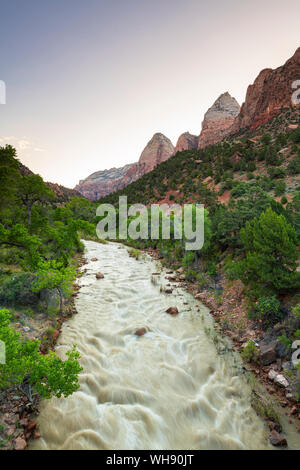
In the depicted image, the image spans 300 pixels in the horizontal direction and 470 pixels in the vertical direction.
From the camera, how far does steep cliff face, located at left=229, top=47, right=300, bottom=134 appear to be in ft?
193

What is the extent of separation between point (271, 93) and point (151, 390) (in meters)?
83.7

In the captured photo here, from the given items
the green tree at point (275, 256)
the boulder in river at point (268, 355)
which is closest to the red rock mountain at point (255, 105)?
the green tree at point (275, 256)

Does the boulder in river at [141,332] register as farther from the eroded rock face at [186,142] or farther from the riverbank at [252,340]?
the eroded rock face at [186,142]

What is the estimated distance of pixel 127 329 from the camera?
1046cm

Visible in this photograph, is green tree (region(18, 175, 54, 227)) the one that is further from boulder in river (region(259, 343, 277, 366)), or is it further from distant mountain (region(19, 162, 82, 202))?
distant mountain (region(19, 162, 82, 202))

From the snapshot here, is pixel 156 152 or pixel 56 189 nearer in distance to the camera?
Answer: pixel 56 189

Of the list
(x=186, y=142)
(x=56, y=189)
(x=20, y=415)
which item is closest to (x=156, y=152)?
(x=186, y=142)

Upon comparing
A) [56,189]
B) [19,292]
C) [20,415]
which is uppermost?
[56,189]

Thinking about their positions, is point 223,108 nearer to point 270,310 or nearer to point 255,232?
point 255,232

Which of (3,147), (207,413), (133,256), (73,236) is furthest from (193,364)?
(133,256)

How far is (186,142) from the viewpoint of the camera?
420 feet

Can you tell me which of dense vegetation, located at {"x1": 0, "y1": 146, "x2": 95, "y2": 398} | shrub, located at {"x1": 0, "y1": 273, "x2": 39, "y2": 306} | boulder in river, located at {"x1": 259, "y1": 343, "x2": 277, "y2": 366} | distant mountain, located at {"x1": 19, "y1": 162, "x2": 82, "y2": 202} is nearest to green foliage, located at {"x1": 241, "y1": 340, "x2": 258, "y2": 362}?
boulder in river, located at {"x1": 259, "y1": 343, "x2": 277, "y2": 366}

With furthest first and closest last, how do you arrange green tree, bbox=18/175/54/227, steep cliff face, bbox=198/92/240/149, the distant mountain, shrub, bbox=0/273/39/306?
1. steep cliff face, bbox=198/92/240/149
2. the distant mountain
3. green tree, bbox=18/175/54/227
4. shrub, bbox=0/273/39/306

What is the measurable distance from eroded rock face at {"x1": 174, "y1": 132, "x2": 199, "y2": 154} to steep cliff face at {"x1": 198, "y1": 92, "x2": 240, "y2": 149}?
1650 cm
